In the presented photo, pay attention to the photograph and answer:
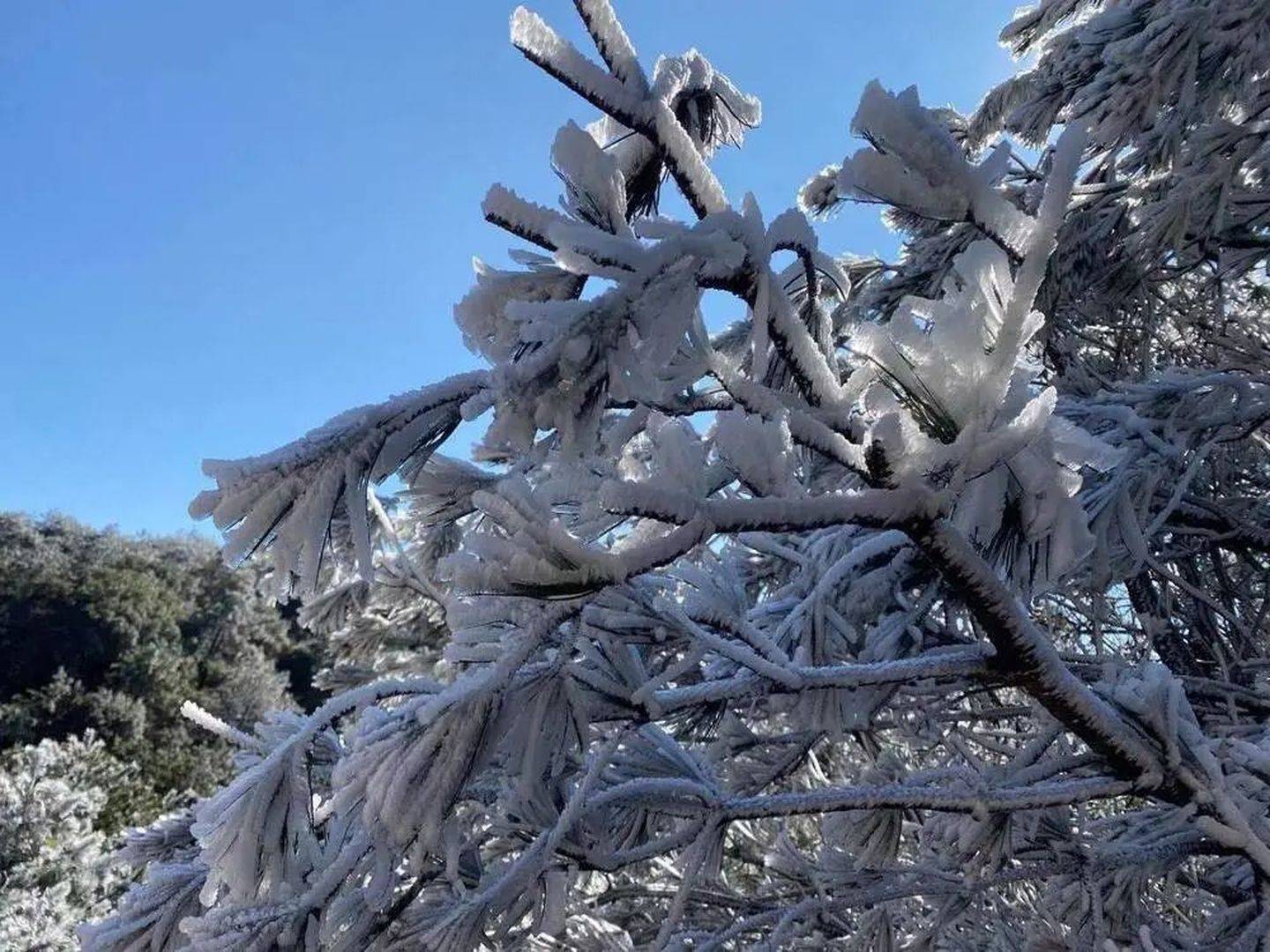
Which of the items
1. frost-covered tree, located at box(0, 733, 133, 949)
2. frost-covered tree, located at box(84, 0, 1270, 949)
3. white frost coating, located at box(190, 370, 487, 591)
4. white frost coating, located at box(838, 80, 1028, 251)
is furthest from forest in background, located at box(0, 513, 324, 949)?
white frost coating, located at box(838, 80, 1028, 251)

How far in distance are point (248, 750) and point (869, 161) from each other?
5.90 ft

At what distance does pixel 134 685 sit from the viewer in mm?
20172

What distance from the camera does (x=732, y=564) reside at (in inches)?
81.5

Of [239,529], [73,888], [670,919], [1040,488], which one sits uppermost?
[1040,488]

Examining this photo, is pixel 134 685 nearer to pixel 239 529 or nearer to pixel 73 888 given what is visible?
pixel 73 888

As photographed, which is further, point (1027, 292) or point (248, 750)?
point (248, 750)

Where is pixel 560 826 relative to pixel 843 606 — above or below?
below

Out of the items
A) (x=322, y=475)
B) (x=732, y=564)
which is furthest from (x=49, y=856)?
(x=322, y=475)

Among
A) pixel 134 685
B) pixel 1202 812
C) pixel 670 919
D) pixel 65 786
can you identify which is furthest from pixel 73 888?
pixel 1202 812

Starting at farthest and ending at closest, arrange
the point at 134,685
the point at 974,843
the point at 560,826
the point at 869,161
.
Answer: the point at 134,685
the point at 974,843
the point at 560,826
the point at 869,161

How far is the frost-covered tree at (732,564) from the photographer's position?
0.94m

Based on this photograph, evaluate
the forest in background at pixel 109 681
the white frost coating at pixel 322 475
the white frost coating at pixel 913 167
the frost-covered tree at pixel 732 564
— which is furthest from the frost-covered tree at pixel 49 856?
the white frost coating at pixel 913 167

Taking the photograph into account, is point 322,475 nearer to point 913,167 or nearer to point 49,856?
point 913,167

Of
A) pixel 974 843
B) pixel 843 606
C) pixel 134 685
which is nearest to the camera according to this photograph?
pixel 974 843
